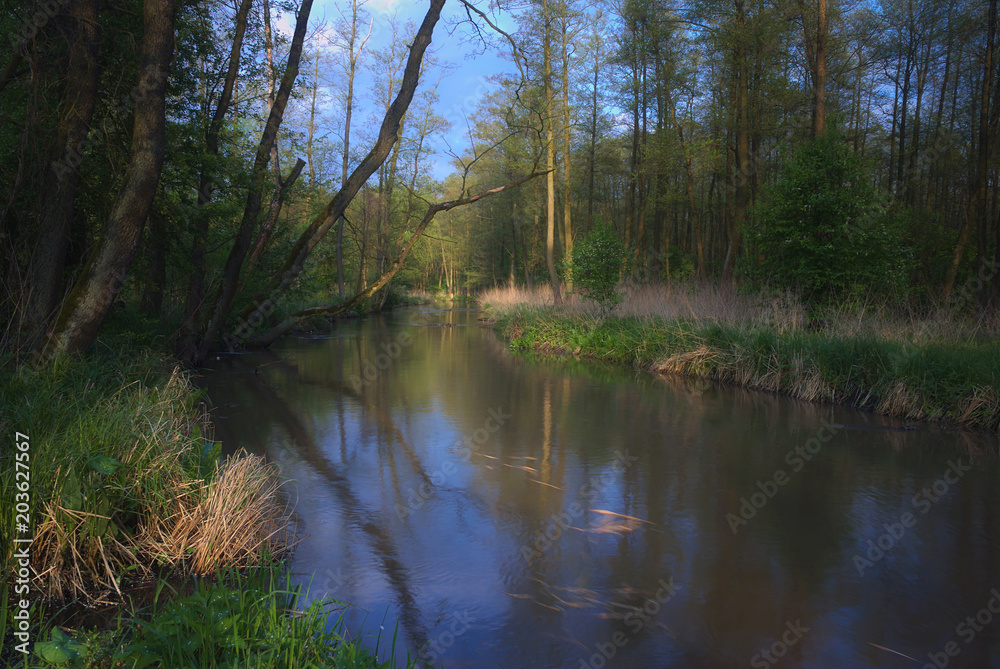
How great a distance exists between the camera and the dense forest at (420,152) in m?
5.67

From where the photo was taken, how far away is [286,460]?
5.86 m

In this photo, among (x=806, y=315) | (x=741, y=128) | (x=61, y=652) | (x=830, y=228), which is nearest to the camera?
(x=61, y=652)

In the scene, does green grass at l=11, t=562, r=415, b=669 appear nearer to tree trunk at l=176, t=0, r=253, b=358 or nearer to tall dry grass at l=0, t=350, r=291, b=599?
tall dry grass at l=0, t=350, r=291, b=599

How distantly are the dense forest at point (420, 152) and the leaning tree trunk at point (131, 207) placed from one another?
0.06 ft

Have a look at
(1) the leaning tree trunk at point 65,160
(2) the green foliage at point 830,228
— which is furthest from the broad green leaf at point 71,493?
(2) the green foliage at point 830,228

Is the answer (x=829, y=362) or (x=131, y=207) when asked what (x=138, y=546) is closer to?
(x=131, y=207)

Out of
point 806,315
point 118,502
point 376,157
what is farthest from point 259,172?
point 806,315

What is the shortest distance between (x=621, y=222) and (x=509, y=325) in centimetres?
2133

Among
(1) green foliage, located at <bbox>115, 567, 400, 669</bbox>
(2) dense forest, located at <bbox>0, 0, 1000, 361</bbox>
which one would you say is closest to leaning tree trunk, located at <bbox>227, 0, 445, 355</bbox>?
(2) dense forest, located at <bbox>0, 0, 1000, 361</bbox>

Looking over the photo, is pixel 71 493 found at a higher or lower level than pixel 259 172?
lower

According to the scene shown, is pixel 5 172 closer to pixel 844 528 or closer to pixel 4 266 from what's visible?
pixel 4 266

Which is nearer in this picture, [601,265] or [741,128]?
[601,265]

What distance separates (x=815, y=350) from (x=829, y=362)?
32cm

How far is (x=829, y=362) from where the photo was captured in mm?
8773
